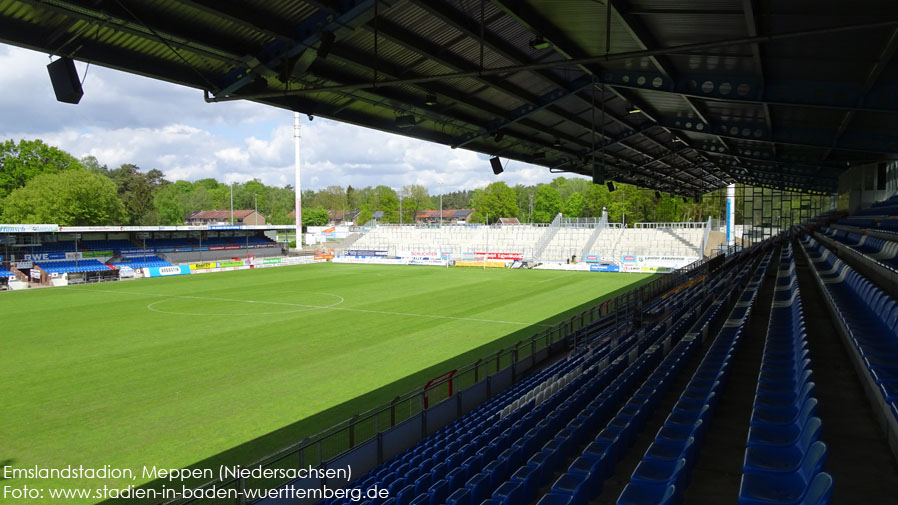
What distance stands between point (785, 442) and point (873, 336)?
8.52 ft

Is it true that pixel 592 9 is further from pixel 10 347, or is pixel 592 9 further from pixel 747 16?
pixel 10 347

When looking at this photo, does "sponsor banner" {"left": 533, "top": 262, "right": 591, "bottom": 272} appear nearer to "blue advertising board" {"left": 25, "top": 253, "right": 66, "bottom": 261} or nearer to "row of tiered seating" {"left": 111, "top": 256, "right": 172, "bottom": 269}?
"row of tiered seating" {"left": 111, "top": 256, "right": 172, "bottom": 269}

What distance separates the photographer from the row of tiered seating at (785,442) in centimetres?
262

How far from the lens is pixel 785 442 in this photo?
10.9 feet

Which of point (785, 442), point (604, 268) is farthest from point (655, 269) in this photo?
point (785, 442)

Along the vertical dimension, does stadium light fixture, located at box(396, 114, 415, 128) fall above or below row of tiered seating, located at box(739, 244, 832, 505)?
above

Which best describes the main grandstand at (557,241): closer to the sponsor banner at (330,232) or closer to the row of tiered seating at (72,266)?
the sponsor banner at (330,232)

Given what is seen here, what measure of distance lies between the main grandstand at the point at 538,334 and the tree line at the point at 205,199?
2680 centimetres

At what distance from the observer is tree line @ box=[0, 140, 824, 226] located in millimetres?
50188

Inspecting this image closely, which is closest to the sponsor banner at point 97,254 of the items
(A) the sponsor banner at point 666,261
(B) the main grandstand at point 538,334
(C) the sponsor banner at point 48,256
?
(C) the sponsor banner at point 48,256

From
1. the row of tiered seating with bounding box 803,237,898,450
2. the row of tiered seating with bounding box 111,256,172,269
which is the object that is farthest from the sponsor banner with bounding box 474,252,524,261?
the row of tiered seating with bounding box 803,237,898,450

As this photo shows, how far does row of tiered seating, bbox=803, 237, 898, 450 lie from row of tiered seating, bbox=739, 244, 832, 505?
42cm

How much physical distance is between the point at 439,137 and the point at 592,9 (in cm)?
704

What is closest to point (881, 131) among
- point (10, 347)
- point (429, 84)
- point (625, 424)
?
point (429, 84)
